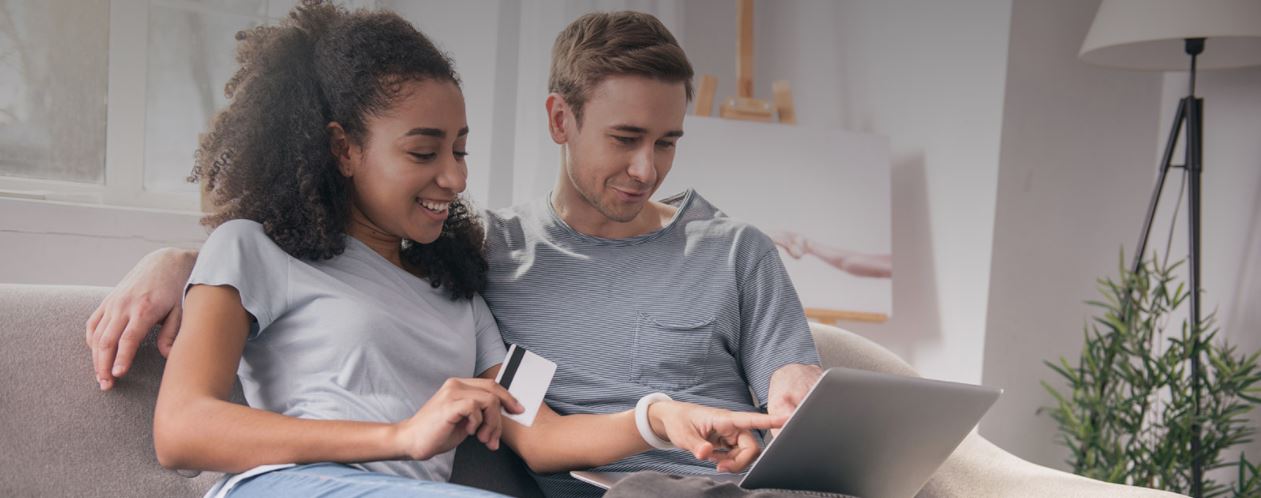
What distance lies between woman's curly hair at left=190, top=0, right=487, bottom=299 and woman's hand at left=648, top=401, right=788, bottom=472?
0.45m

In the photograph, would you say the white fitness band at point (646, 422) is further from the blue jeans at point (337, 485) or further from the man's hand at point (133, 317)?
the man's hand at point (133, 317)

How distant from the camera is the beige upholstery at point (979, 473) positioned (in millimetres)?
1528

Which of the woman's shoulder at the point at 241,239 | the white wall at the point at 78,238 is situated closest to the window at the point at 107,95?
the white wall at the point at 78,238

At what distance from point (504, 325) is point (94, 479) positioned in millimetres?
537

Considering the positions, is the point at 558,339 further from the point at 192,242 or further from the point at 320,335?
the point at 192,242

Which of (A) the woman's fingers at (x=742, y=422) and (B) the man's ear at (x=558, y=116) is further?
(B) the man's ear at (x=558, y=116)

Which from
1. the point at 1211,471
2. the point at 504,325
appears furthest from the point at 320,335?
the point at 1211,471

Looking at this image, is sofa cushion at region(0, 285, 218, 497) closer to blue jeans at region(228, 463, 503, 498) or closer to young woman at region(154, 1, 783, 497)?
young woman at region(154, 1, 783, 497)

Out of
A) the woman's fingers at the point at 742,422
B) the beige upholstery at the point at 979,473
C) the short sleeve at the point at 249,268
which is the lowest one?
the beige upholstery at the point at 979,473

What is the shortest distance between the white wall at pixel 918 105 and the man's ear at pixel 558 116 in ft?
5.79

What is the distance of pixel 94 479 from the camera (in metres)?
1.29

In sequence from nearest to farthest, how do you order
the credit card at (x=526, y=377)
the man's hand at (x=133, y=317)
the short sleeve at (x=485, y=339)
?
the credit card at (x=526, y=377) → the man's hand at (x=133, y=317) → the short sleeve at (x=485, y=339)

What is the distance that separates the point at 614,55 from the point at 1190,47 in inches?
73.1

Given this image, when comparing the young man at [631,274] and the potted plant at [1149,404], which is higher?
the young man at [631,274]
